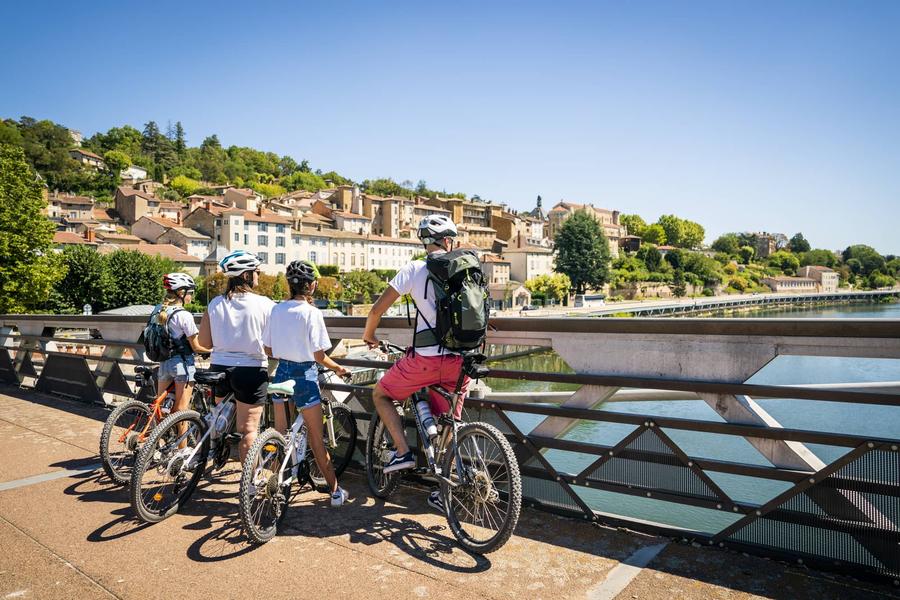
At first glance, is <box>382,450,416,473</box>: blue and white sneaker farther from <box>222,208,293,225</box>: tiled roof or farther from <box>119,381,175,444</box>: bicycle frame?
<box>222,208,293,225</box>: tiled roof

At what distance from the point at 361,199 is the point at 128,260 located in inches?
2532

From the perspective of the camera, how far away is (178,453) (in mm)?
4457

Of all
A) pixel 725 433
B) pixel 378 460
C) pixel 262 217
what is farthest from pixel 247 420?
pixel 262 217

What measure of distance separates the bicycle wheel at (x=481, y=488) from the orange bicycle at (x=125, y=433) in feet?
10.0

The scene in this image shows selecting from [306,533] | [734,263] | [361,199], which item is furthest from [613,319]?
[734,263]

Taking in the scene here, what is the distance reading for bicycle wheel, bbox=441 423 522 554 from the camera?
357cm

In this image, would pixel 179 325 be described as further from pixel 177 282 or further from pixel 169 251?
pixel 169 251

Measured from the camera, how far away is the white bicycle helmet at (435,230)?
161 inches

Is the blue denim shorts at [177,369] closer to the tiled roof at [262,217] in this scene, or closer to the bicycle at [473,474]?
the bicycle at [473,474]

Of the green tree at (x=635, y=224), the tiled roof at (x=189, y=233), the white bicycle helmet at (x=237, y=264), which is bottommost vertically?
the white bicycle helmet at (x=237, y=264)

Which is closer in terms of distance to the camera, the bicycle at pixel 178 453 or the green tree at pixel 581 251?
the bicycle at pixel 178 453

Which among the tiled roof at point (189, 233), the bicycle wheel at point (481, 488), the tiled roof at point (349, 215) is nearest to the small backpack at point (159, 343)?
the bicycle wheel at point (481, 488)

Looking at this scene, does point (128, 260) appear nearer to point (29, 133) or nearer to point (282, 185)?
point (29, 133)

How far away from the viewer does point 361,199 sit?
12100 cm
